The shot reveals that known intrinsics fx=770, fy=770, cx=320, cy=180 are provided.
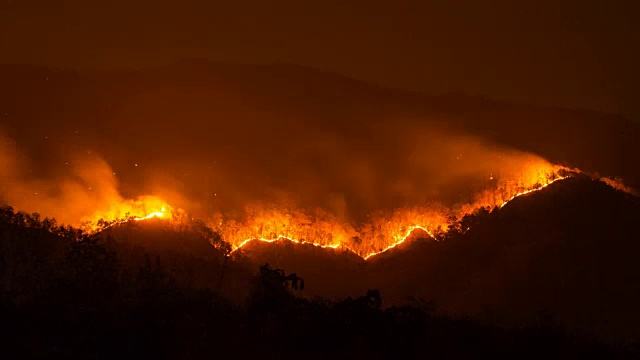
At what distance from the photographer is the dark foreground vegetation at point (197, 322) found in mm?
15102

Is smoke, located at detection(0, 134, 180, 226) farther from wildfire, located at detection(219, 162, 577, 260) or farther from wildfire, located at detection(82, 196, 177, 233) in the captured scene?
wildfire, located at detection(219, 162, 577, 260)

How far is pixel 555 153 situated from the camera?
125ft

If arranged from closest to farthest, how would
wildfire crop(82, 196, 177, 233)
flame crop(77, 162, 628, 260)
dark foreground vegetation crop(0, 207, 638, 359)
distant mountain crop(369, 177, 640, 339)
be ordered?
dark foreground vegetation crop(0, 207, 638, 359) → distant mountain crop(369, 177, 640, 339) → wildfire crop(82, 196, 177, 233) → flame crop(77, 162, 628, 260)

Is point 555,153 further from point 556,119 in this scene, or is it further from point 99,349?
point 99,349

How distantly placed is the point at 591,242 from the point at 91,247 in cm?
1756

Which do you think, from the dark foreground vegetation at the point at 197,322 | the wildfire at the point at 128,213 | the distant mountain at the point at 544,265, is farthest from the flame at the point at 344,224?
the dark foreground vegetation at the point at 197,322

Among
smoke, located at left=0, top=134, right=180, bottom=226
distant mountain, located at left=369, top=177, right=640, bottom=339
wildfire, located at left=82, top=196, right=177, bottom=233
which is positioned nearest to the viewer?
distant mountain, located at left=369, top=177, right=640, bottom=339

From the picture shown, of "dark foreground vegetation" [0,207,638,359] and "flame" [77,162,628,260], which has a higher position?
"flame" [77,162,628,260]

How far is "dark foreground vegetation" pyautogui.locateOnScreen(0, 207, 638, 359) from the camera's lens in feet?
49.5

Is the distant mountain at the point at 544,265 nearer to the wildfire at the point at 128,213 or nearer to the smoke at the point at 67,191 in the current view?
the wildfire at the point at 128,213

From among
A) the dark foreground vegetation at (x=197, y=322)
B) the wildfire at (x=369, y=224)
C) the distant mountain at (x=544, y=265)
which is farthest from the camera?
the wildfire at (x=369, y=224)

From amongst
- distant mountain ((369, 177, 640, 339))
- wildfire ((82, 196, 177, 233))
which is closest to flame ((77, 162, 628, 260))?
Result: wildfire ((82, 196, 177, 233))

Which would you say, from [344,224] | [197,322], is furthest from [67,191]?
[197,322]

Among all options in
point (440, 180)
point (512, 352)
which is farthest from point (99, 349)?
point (440, 180)
